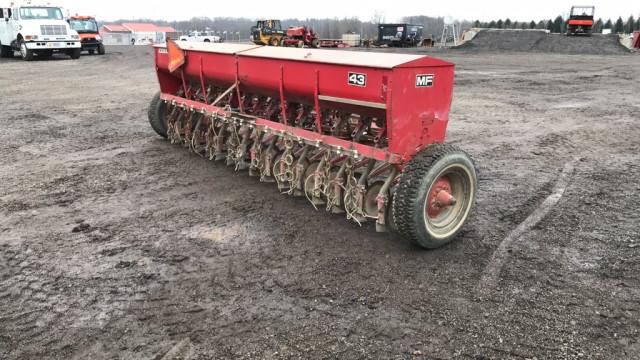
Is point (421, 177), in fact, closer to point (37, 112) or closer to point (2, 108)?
point (37, 112)

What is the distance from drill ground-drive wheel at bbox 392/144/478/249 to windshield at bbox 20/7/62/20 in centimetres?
2217

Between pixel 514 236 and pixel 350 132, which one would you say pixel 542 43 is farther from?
pixel 514 236

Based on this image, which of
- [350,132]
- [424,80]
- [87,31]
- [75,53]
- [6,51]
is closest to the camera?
[424,80]

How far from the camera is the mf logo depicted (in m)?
3.93

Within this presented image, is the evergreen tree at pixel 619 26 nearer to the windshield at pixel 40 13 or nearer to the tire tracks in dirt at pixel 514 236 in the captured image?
the windshield at pixel 40 13

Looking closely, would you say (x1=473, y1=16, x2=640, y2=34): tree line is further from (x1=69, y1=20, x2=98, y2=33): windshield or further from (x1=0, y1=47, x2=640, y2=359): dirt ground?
(x1=0, y1=47, x2=640, y2=359): dirt ground

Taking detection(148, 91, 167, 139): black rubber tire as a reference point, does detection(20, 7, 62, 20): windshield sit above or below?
above

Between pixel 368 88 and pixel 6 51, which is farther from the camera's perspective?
pixel 6 51

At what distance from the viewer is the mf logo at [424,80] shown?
393 centimetres

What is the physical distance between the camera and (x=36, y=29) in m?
20.8

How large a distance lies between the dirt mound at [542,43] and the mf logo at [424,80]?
100 feet

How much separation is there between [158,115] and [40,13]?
17.7 meters

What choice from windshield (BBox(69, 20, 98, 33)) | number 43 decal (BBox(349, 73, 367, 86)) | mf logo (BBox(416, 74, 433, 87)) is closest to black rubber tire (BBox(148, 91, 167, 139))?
number 43 decal (BBox(349, 73, 367, 86))

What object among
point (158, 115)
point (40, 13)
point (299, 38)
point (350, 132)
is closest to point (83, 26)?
point (40, 13)
